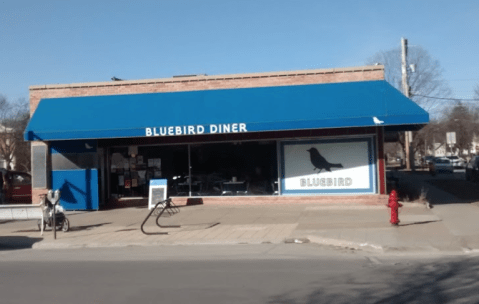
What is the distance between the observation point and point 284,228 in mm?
15555

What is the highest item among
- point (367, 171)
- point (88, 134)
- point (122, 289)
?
point (88, 134)

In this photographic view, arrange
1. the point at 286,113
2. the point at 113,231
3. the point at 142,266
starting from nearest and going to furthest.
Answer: the point at 142,266
the point at 113,231
the point at 286,113

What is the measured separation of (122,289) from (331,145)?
13.5 meters

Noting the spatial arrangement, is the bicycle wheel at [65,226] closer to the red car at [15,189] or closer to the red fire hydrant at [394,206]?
the red fire hydrant at [394,206]

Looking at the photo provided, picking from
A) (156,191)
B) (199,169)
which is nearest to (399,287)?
(156,191)

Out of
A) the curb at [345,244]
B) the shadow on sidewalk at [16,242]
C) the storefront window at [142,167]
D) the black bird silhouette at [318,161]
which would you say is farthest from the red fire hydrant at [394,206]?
the storefront window at [142,167]

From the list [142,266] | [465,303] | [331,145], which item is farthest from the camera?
[331,145]

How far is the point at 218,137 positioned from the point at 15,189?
1086 cm

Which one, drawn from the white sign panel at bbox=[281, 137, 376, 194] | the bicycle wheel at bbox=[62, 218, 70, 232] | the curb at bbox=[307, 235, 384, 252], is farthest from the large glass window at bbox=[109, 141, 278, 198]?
the curb at bbox=[307, 235, 384, 252]

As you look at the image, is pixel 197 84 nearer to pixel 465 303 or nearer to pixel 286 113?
pixel 286 113

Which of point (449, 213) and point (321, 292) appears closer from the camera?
point (321, 292)

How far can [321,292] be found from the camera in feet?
26.6

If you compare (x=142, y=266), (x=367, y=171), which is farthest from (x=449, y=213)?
(x=142, y=266)

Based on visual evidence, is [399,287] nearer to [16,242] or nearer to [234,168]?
[16,242]
